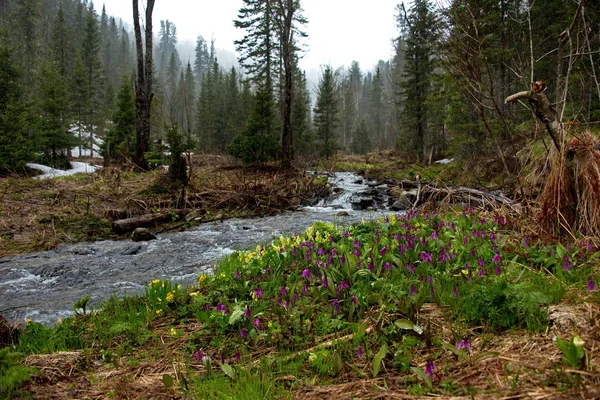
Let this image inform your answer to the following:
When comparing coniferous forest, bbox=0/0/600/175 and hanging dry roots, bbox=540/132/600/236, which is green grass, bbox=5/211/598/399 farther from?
coniferous forest, bbox=0/0/600/175

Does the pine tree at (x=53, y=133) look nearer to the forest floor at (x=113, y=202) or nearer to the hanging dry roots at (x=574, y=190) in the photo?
the forest floor at (x=113, y=202)

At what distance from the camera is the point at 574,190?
3.95m

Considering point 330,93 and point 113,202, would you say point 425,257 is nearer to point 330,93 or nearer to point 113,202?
point 113,202

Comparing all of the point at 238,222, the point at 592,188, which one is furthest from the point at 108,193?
the point at 592,188

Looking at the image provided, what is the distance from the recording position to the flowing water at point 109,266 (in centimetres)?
A: 455

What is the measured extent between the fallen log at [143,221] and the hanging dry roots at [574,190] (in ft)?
25.8

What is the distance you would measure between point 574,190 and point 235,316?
3839 millimetres

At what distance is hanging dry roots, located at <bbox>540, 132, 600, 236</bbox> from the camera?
3713 mm

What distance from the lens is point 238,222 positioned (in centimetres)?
941

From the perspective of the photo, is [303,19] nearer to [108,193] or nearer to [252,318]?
[108,193]

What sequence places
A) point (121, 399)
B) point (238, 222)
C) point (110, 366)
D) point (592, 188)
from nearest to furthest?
1. point (121, 399)
2. point (110, 366)
3. point (592, 188)
4. point (238, 222)

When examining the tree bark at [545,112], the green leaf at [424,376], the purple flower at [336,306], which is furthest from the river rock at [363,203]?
the green leaf at [424,376]

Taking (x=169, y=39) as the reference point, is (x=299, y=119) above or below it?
below

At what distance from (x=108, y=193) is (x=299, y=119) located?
84.9ft
